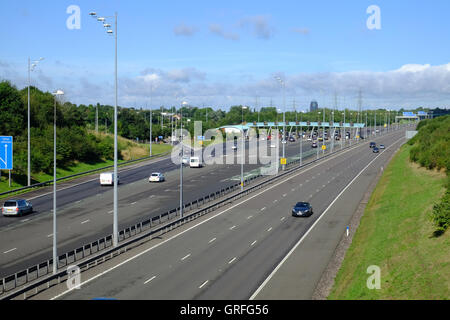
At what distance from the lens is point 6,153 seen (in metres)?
49.6

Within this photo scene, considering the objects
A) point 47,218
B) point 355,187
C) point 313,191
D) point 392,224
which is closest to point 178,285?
point 392,224

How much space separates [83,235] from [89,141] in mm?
49382

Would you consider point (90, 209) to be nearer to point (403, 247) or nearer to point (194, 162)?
point (403, 247)

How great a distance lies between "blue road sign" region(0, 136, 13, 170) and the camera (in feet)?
162

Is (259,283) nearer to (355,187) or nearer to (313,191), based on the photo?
(313,191)

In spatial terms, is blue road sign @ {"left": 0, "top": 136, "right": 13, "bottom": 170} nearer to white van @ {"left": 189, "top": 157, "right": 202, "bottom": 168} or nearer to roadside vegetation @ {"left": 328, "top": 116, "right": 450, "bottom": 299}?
roadside vegetation @ {"left": 328, "top": 116, "right": 450, "bottom": 299}

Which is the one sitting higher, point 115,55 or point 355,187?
point 115,55

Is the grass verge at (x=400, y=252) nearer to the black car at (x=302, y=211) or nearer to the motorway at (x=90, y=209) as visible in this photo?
the black car at (x=302, y=211)

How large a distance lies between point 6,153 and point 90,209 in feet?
34.6

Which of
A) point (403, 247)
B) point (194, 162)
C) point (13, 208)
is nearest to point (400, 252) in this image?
point (403, 247)

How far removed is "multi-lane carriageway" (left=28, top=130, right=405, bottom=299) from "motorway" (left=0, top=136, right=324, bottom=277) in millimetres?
4693

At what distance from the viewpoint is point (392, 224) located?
1433 inches

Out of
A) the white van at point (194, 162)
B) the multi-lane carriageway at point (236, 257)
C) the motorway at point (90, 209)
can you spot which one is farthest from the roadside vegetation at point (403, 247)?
the white van at point (194, 162)

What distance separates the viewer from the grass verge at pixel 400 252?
21.8m
